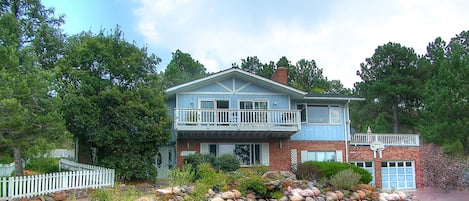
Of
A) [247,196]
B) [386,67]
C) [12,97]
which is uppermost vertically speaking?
[386,67]

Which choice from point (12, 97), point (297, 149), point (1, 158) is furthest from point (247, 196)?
point (1, 158)

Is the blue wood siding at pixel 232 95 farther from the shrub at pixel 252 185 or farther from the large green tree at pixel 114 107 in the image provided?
the shrub at pixel 252 185

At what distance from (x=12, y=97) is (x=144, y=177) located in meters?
7.46

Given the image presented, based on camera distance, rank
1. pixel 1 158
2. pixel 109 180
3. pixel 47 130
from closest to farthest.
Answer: pixel 47 130 → pixel 109 180 → pixel 1 158

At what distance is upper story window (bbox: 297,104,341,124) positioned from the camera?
24562mm

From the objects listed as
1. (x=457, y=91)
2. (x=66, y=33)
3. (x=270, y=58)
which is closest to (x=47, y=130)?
(x=66, y=33)

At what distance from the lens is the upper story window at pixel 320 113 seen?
24.6 metres

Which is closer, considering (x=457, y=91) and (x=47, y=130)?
(x=47, y=130)

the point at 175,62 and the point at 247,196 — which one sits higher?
the point at 175,62

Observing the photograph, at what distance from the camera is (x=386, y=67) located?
37438 millimetres

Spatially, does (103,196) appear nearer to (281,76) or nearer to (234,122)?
(234,122)

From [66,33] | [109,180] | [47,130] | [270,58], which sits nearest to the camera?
[47,130]

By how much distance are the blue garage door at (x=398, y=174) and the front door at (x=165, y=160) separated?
12239mm

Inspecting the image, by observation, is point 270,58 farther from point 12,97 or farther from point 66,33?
point 12,97
